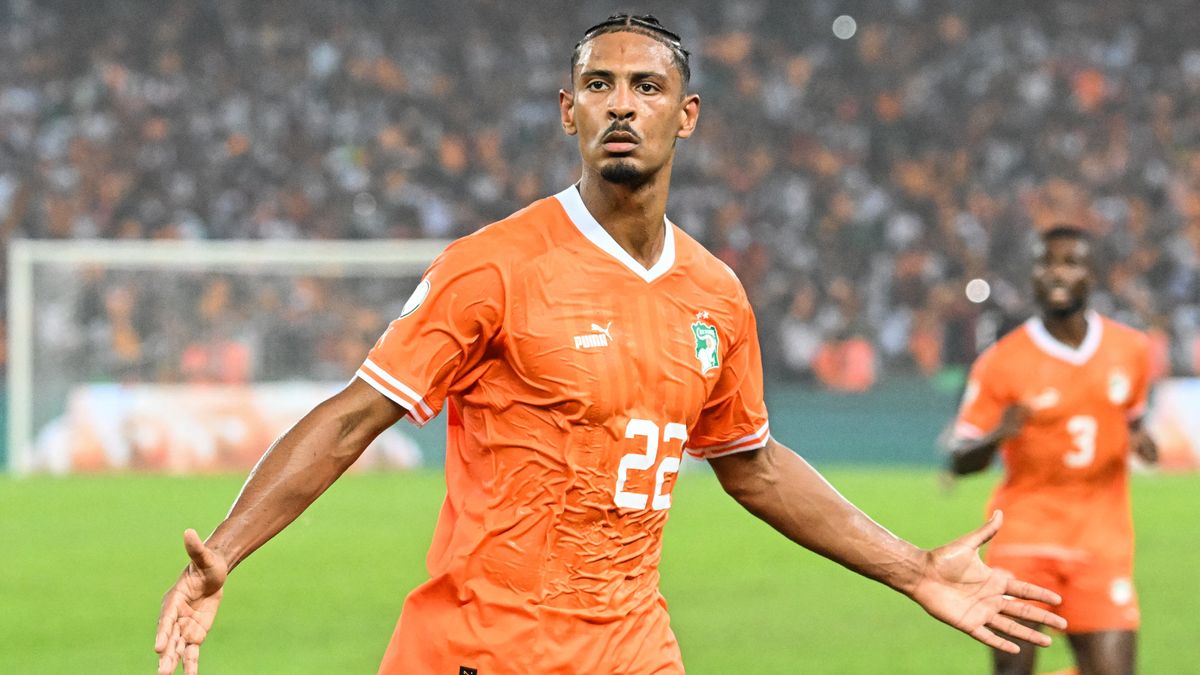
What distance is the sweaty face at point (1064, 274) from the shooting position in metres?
7.59

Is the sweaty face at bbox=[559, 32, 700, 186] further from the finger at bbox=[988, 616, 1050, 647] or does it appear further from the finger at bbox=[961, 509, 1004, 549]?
the finger at bbox=[988, 616, 1050, 647]

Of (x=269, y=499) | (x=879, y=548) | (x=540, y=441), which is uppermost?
(x=540, y=441)

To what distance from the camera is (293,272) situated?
21.5m

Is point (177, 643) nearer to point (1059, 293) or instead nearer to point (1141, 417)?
point (1059, 293)

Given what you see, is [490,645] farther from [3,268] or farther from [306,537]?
[3,268]

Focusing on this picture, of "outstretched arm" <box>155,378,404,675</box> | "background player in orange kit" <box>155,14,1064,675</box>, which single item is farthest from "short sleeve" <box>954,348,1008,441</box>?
"outstretched arm" <box>155,378,404,675</box>

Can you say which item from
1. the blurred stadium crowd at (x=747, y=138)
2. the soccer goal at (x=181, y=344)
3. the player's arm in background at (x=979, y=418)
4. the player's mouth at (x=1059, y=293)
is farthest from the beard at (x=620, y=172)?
the blurred stadium crowd at (x=747, y=138)

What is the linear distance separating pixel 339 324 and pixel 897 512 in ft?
26.0

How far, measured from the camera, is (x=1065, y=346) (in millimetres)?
7688

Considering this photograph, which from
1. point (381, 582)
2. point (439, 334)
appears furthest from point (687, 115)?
point (381, 582)

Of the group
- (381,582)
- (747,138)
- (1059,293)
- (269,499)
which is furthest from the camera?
(747,138)

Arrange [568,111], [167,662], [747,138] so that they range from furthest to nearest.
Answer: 1. [747,138]
2. [568,111]
3. [167,662]

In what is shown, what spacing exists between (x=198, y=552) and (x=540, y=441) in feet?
2.93

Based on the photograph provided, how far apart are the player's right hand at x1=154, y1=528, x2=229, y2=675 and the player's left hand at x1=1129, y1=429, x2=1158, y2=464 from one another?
523 cm
